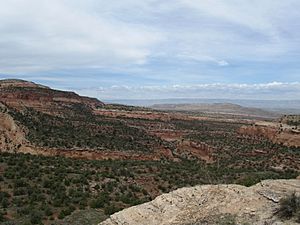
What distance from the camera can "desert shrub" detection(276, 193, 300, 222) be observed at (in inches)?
378

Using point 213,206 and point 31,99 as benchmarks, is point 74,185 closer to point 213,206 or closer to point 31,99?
point 213,206

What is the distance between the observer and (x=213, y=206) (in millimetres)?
11312

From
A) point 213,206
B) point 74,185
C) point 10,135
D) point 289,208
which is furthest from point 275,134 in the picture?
point 289,208

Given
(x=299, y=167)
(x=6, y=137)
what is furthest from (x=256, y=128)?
(x=6, y=137)

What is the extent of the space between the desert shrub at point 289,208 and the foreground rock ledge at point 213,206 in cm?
19

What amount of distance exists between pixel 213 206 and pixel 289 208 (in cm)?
219

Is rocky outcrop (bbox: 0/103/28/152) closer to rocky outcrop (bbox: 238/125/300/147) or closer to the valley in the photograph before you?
the valley

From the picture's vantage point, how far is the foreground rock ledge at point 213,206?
34.5ft

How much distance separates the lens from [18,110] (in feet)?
179

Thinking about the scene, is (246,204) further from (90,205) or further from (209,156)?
(209,156)

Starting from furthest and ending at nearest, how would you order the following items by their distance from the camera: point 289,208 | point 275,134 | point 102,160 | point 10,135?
point 275,134, point 10,135, point 102,160, point 289,208

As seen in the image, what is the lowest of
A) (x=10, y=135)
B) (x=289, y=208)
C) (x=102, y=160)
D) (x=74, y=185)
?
(x=102, y=160)

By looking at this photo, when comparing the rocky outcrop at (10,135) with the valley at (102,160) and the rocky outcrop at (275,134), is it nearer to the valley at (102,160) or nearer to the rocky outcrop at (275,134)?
the valley at (102,160)

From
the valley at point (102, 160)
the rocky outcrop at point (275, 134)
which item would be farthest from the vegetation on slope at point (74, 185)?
the rocky outcrop at point (275, 134)
